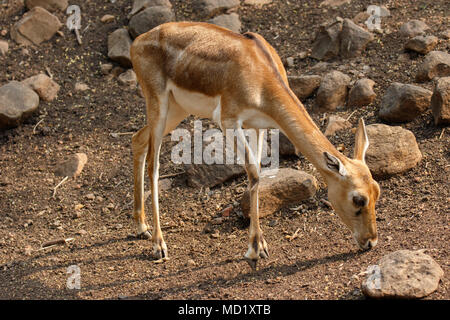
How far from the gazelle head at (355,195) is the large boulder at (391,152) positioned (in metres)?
1.43

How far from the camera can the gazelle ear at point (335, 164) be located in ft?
19.4

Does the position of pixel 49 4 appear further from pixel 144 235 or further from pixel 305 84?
pixel 144 235

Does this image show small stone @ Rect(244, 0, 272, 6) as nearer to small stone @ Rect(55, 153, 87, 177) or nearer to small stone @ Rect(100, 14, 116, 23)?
small stone @ Rect(100, 14, 116, 23)

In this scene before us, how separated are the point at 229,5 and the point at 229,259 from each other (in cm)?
636

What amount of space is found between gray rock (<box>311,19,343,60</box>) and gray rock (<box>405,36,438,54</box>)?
126 cm

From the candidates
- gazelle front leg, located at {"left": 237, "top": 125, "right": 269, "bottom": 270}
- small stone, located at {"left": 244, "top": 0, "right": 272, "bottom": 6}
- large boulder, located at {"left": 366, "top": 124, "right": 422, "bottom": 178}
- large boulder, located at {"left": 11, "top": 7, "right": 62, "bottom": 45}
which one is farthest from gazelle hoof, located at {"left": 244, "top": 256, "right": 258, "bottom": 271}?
large boulder, located at {"left": 11, "top": 7, "right": 62, "bottom": 45}

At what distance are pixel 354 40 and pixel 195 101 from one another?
4.20 metres

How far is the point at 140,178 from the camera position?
785cm

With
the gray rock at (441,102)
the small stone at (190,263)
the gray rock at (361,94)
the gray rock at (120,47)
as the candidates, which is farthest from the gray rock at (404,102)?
the gray rock at (120,47)

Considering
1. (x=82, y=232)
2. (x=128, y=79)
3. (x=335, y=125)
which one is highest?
(x=335, y=125)

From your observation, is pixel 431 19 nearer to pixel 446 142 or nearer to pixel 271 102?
pixel 446 142

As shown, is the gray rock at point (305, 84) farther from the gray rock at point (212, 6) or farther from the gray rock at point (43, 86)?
the gray rock at point (43, 86)

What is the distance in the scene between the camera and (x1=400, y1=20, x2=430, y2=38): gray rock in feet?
33.2

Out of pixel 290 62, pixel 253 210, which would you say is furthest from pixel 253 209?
pixel 290 62
